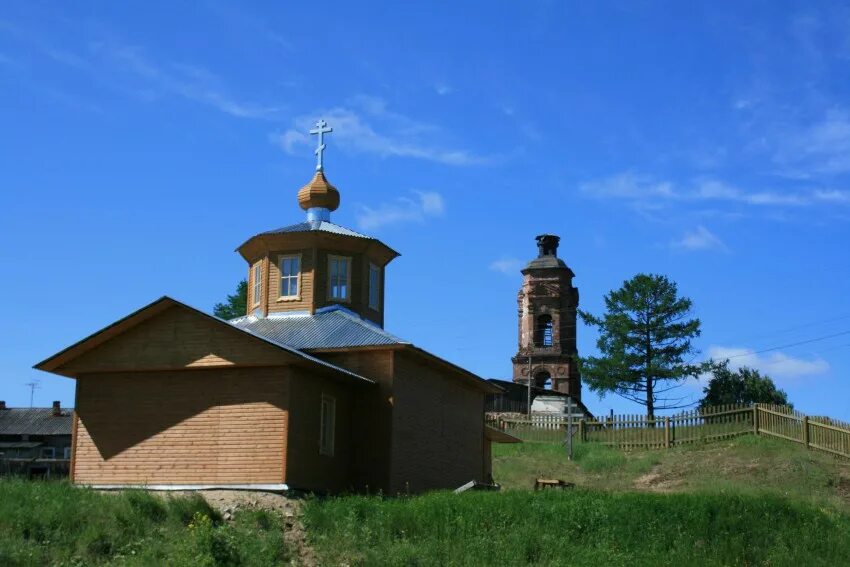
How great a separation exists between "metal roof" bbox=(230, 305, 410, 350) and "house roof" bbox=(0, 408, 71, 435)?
2480cm

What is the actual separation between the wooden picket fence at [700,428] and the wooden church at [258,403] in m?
15.3

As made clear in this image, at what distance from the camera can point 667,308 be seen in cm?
5706

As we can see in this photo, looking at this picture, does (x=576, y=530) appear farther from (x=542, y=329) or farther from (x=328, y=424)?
(x=542, y=329)

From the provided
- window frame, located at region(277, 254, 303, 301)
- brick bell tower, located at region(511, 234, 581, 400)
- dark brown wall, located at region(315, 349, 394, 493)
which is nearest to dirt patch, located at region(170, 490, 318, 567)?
dark brown wall, located at region(315, 349, 394, 493)

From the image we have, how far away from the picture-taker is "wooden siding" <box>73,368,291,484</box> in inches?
909

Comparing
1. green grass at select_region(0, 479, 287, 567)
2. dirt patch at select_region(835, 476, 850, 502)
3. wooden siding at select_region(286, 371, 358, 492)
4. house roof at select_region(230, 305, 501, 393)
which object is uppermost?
house roof at select_region(230, 305, 501, 393)

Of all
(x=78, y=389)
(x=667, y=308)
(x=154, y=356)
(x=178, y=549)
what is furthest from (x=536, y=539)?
(x=667, y=308)

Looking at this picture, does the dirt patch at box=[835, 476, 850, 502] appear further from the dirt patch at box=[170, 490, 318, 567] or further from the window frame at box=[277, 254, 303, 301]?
the dirt patch at box=[170, 490, 318, 567]

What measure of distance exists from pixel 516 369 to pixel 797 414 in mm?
29847

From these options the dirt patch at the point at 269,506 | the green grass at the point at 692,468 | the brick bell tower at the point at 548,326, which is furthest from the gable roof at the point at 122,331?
the brick bell tower at the point at 548,326

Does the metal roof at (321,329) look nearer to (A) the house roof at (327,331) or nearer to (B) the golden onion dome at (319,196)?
(A) the house roof at (327,331)

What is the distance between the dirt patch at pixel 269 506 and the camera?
20.6 meters

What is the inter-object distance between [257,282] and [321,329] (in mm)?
3657

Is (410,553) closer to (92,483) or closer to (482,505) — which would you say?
(482,505)
